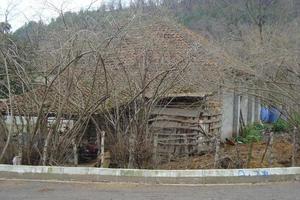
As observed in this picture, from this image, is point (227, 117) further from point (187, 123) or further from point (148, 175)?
point (148, 175)

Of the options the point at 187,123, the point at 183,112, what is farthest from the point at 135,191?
the point at 183,112

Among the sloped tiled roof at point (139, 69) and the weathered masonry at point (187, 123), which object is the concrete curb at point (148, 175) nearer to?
the sloped tiled roof at point (139, 69)

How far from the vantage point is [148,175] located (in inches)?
403

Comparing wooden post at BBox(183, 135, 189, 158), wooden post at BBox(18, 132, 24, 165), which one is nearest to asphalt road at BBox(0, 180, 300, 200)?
wooden post at BBox(18, 132, 24, 165)

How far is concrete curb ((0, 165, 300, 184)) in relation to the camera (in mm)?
10211

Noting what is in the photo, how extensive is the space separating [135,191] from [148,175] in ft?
2.78

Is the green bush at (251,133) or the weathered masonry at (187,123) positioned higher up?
the weathered masonry at (187,123)

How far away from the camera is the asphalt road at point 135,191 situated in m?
8.93

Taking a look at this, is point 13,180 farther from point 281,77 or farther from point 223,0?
point 223,0

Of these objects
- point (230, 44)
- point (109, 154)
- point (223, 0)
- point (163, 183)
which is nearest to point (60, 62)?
point (109, 154)

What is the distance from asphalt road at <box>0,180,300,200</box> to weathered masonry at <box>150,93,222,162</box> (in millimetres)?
5392

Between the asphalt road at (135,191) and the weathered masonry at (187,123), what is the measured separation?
5392 millimetres

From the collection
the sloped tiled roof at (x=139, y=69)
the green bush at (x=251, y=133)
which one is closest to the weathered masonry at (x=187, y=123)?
the sloped tiled roof at (x=139, y=69)

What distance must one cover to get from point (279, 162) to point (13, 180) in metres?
7.33
